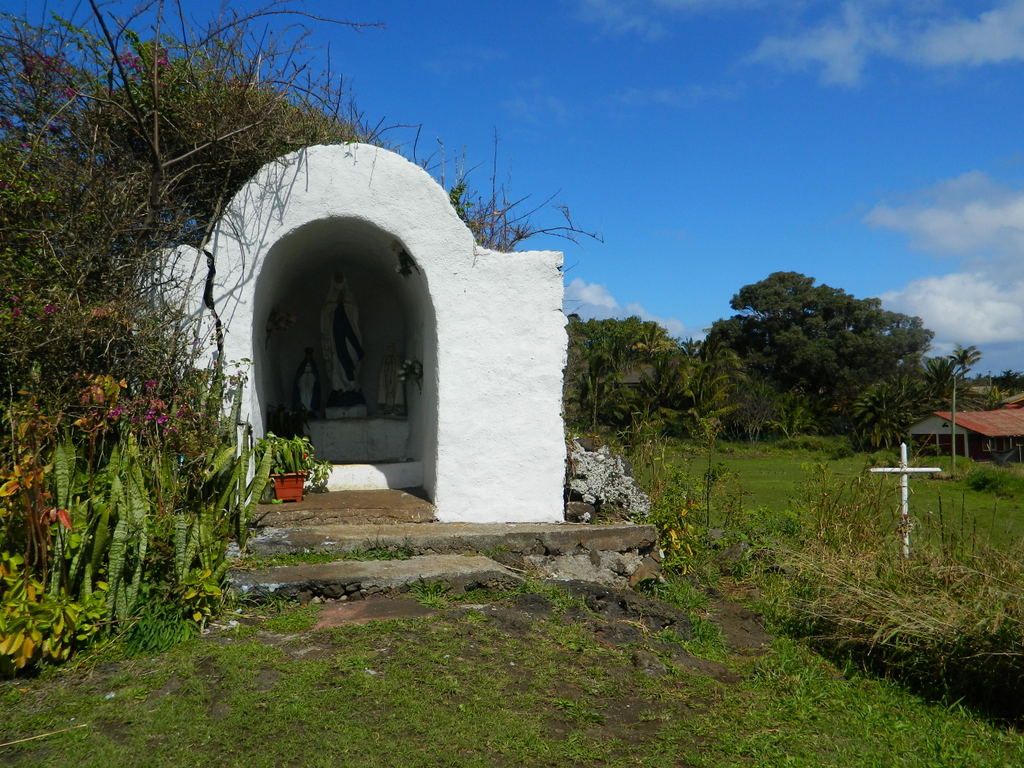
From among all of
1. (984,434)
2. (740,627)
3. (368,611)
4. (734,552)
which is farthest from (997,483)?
(368,611)

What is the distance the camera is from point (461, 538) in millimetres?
5723

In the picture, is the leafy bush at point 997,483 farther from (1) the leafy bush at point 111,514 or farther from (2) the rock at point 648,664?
(1) the leafy bush at point 111,514

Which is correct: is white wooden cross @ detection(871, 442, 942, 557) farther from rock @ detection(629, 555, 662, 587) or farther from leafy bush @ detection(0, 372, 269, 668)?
leafy bush @ detection(0, 372, 269, 668)

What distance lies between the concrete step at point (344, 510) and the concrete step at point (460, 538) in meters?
0.08

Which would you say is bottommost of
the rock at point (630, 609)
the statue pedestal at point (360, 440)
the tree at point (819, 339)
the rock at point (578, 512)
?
the rock at point (630, 609)

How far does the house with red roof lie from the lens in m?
28.9

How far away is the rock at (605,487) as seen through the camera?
6.88 metres

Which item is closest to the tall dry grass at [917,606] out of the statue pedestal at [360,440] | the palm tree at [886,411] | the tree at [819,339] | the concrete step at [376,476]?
the concrete step at [376,476]

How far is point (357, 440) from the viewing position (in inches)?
320

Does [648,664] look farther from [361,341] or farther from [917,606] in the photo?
[361,341]

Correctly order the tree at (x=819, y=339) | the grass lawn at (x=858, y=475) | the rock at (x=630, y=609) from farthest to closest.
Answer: the tree at (x=819, y=339) → the grass lawn at (x=858, y=475) → the rock at (x=630, y=609)

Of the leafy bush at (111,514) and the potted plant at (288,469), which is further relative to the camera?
the potted plant at (288,469)

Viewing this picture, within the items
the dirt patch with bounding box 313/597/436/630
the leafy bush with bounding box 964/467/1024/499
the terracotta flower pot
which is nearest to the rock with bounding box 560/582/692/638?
the dirt patch with bounding box 313/597/436/630

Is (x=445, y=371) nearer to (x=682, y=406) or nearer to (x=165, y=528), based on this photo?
(x=165, y=528)
